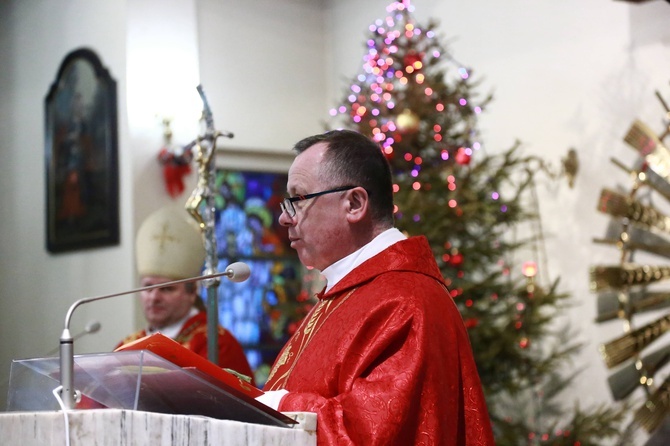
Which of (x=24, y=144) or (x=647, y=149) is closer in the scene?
(x=647, y=149)

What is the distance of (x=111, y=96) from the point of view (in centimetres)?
766

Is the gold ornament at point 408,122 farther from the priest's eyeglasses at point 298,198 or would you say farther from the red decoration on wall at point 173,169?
the priest's eyeglasses at point 298,198

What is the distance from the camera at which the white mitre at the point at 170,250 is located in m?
5.22

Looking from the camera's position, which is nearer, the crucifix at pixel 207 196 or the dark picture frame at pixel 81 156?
the crucifix at pixel 207 196

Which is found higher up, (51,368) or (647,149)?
(647,149)

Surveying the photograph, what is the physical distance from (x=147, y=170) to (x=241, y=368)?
3.11 metres

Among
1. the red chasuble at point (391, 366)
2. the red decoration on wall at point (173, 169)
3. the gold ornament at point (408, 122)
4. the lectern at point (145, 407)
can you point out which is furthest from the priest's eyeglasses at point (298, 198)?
the red decoration on wall at point (173, 169)

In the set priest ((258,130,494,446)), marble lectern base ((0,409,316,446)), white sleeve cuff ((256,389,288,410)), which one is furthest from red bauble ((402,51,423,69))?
marble lectern base ((0,409,316,446))

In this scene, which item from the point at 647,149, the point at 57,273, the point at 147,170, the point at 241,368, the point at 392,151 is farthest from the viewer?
the point at 57,273

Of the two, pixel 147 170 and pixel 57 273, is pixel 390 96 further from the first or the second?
pixel 57 273

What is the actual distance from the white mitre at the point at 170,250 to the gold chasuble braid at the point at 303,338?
2265 millimetres

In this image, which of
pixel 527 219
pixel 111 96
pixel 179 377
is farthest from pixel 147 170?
pixel 179 377

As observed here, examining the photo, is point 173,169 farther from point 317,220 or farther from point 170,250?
point 317,220

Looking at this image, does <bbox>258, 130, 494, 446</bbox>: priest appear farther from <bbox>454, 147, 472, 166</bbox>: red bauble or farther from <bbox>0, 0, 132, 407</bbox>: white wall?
<bbox>0, 0, 132, 407</bbox>: white wall
